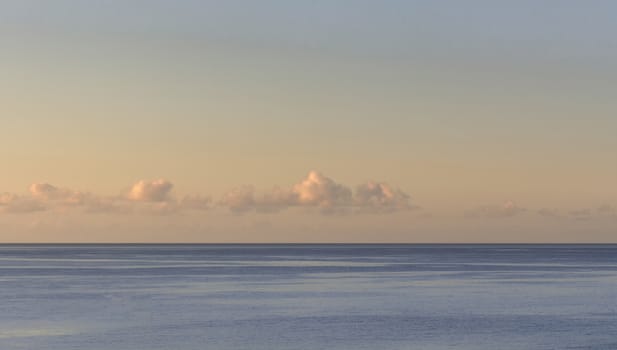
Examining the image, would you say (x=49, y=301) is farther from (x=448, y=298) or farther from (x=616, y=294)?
(x=616, y=294)

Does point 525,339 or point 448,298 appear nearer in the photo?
point 525,339

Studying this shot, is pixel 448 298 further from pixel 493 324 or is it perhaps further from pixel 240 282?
pixel 240 282

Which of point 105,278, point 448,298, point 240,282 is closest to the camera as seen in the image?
point 448,298

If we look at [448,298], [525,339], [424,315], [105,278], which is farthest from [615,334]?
[105,278]

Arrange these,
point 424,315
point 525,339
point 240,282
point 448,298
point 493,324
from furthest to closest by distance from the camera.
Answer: point 240,282 < point 448,298 < point 424,315 < point 493,324 < point 525,339

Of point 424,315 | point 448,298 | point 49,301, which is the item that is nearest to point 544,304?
point 448,298

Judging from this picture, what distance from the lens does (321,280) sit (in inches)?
3469

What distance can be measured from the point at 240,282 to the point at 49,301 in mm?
25077

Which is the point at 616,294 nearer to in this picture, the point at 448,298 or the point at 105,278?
the point at 448,298

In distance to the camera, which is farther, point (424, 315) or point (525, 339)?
point (424, 315)

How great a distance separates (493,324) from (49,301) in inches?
1160

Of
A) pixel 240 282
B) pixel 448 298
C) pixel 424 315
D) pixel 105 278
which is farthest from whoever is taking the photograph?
pixel 105 278

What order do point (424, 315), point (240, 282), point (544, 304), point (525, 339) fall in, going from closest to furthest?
1. point (525, 339)
2. point (424, 315)
3. point (544, 304)
4. point (240, 282)

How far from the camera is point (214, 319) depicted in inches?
1998
